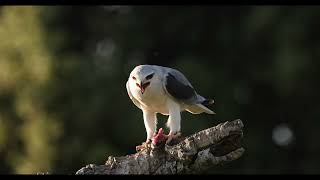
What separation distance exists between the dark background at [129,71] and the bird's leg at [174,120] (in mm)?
8390

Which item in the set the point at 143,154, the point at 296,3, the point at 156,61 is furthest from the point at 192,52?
the point at 143,154

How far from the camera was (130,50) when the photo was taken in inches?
798

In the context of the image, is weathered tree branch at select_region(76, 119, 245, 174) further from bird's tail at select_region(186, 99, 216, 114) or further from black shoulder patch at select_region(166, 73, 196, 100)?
bird's tail at select_region(186, 99, 216, 114)

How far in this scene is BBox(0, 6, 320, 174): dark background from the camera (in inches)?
748

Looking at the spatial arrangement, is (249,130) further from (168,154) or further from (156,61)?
(168,154)

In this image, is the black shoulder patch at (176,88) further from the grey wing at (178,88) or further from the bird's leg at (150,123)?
the bird's leg at (150,123)

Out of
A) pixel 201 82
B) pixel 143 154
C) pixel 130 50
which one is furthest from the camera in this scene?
pixel 130 50

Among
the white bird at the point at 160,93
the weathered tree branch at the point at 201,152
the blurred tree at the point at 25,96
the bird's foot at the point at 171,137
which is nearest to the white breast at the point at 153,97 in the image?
the white bird at the point at 160,93

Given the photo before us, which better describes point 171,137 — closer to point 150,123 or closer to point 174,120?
point 174,120

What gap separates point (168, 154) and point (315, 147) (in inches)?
517

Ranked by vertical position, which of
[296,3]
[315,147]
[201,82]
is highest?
[296,3]

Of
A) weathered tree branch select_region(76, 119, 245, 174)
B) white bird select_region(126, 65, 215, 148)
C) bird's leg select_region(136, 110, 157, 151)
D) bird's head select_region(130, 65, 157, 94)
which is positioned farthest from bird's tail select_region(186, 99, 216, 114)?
weathered tree branch select_region(76, 119, 245, 174)

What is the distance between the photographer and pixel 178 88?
9516 mm

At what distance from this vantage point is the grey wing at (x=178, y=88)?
31.2 ft
